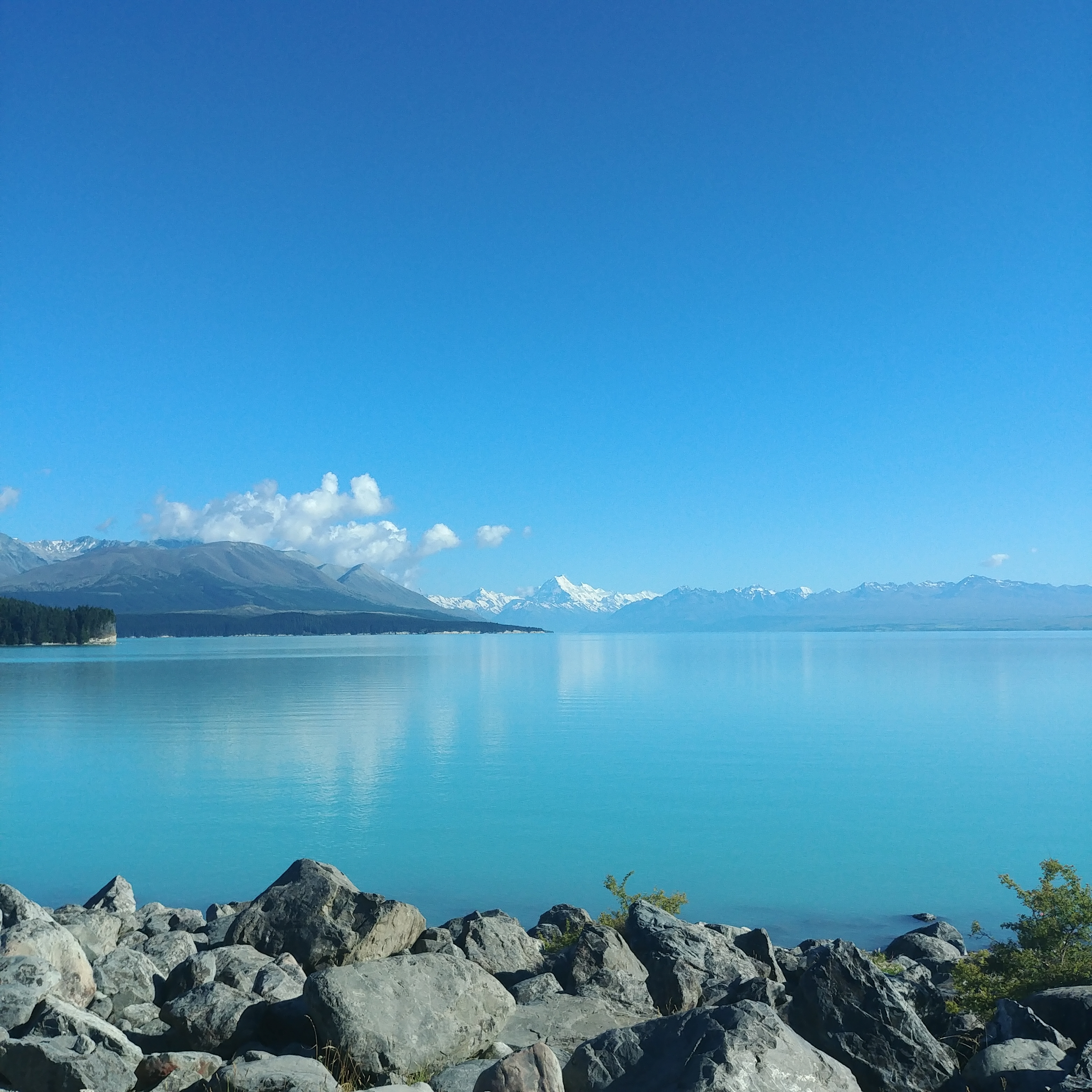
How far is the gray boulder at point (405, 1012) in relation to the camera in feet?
27.7

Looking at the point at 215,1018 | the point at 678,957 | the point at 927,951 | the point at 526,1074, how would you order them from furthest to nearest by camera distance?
1. the point at 927,951
2. the point at 678,957
3. the point at 215,1018
4. the point at 526,1074

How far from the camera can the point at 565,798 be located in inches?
1309

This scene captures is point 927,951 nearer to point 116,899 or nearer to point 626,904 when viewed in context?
point 626,904

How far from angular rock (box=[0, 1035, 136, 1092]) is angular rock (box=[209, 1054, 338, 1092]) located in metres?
0.87

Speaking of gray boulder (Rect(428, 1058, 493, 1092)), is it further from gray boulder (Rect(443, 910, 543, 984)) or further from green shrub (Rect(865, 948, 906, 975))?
green shrub (Rect(865, 948, 906, 975))

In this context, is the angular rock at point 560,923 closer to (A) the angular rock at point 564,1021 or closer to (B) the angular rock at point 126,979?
(A) the angular rock at point 564,1021

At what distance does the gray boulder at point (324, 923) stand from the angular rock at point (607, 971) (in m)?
2.30

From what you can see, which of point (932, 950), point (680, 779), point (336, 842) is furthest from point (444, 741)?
point (932, 950)

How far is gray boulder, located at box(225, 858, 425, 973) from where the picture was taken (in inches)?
479

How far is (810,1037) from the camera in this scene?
8.70m

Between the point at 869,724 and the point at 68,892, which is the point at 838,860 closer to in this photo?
the point at 68,892

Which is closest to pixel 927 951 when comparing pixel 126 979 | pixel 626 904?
pixel 626 904

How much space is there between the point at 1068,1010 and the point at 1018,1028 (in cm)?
84

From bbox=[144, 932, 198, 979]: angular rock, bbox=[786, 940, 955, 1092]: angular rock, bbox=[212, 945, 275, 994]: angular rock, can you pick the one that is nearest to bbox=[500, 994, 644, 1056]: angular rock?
bbox=[786, 940, 955, 1092]: angular rock
